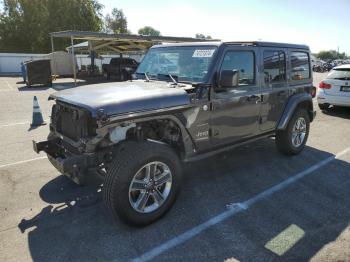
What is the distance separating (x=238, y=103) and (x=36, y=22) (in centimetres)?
4412

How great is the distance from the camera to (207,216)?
154 inches

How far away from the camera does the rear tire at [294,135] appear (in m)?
5.81

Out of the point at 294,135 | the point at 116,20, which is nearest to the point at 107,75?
the point at 294,135

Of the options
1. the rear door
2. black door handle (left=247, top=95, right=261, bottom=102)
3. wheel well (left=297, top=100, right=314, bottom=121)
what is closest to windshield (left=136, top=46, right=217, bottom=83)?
black door handle (left=247, top=95, right=261, bottom=102)

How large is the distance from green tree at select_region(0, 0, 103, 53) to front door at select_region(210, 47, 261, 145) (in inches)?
1689

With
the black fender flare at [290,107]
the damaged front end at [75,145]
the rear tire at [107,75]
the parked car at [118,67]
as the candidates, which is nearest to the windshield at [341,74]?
the black fender flare at [290,107]

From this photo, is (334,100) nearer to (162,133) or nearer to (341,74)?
(341,74)

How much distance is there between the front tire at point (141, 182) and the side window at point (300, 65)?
3.21 m

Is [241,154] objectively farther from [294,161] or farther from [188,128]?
[188,128]

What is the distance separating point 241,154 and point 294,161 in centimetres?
96

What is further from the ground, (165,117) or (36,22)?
(36,22)

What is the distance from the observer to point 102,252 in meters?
3.21

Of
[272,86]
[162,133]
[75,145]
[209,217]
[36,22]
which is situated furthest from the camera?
[36,22]

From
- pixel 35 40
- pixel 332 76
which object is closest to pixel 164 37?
pixel 332 76
